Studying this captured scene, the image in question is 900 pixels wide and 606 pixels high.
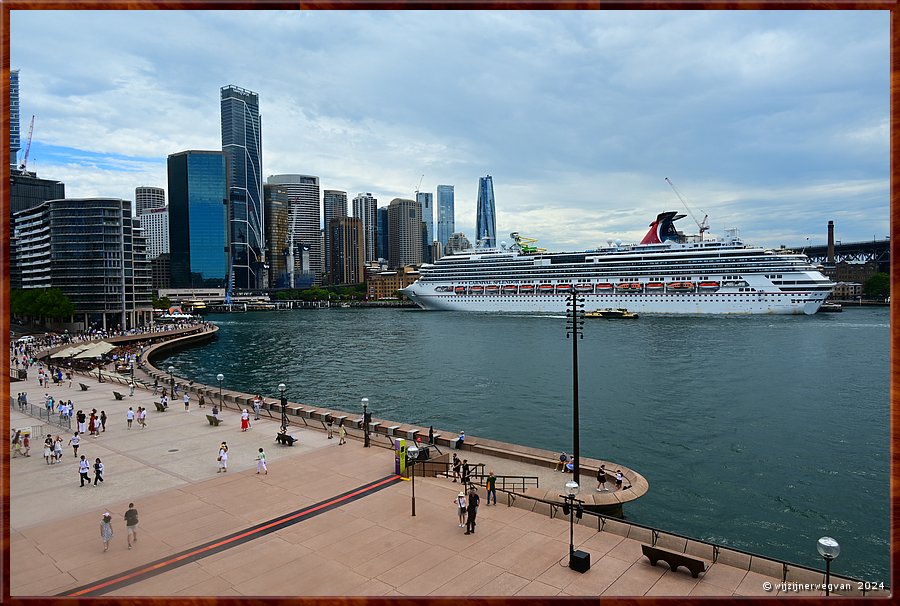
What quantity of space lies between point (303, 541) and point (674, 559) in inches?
296

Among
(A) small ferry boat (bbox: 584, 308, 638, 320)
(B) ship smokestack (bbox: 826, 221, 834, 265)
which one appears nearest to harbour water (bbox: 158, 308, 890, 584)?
(A) small ferry boat (bbox: 584, 308, 638, 320)

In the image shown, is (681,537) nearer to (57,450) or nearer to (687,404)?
(57,450)

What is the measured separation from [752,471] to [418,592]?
674 inches

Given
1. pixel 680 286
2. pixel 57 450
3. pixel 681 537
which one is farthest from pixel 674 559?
pixel 680 286

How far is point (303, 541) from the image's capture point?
11977 millimetres

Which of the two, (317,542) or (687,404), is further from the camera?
(687,404)

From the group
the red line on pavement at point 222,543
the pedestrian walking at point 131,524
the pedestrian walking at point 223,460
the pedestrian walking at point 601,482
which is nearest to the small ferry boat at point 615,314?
the pedestrian walking at point 601,482

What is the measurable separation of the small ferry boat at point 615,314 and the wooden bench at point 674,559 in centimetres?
9693

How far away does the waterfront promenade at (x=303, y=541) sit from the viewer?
1016cm

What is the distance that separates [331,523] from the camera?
42.6 feet

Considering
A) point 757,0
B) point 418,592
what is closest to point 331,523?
point 418,592

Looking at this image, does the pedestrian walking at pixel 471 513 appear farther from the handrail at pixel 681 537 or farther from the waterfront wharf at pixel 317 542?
the handrail at pixel 681 537

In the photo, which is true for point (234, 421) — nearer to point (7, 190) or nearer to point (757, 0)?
point (7, 190)

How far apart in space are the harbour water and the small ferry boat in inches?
1114
